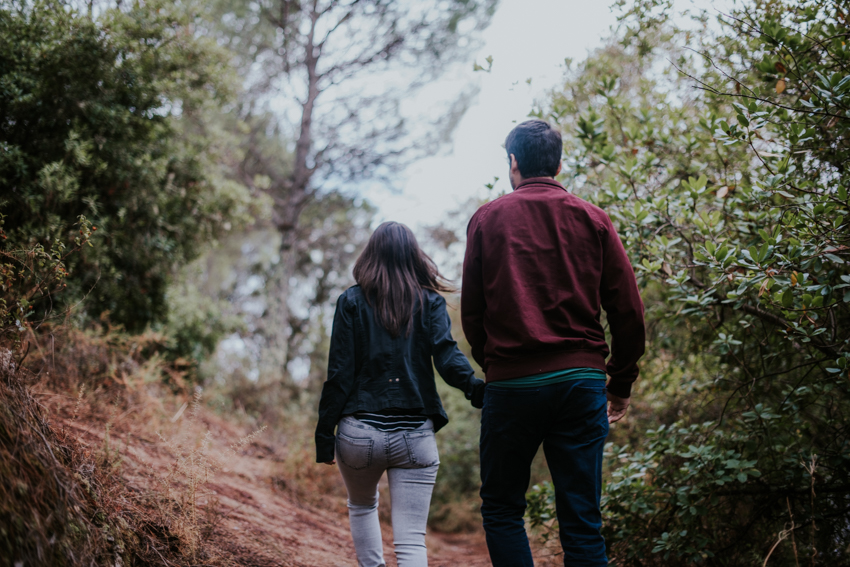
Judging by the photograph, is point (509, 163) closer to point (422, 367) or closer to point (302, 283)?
point (422, 367)

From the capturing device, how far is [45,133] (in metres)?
4.59

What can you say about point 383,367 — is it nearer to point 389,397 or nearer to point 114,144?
point 389,397

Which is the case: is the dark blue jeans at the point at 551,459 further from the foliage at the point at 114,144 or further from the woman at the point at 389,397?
the foliage at the point at 114,144

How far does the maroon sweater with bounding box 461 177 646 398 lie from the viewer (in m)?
1.94

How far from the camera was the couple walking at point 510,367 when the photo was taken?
1.91m

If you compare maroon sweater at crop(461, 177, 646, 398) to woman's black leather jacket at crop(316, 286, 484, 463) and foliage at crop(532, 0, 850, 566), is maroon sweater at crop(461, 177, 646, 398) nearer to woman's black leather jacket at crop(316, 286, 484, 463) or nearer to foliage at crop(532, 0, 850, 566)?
woman's black leather jacket at crop(316, 286, 484, 463)

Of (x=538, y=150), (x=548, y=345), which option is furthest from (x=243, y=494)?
(x=538, y=150)

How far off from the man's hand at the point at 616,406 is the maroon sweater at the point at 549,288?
0.11 feet

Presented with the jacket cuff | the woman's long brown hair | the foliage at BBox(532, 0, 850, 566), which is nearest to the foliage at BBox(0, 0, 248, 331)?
the woman's long brown hair

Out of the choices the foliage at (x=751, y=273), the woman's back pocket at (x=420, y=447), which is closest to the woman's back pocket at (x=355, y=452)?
the woman's back pocket at (x=420, y=447)

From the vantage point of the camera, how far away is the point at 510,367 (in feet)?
6.46

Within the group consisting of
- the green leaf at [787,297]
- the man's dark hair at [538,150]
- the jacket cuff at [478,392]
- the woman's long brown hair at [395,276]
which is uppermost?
the man's dark hair at [538,150]

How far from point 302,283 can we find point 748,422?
1212 centimetres

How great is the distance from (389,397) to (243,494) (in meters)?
2.72
